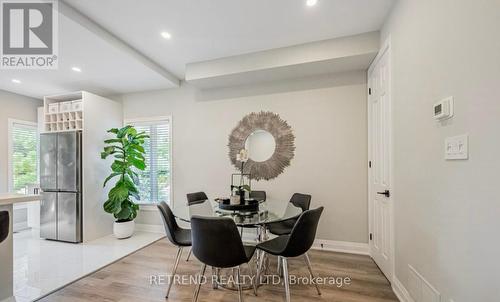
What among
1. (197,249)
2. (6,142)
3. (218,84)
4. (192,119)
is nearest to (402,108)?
(197,249)

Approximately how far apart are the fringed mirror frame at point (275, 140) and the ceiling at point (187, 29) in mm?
1051

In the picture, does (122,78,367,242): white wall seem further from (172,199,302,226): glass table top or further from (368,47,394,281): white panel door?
(172,199,302,226): glass table top

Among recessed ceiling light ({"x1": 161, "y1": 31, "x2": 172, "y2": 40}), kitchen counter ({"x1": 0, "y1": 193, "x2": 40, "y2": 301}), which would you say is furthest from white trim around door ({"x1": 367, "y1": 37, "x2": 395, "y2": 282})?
kitchen counter ({"x1": 0, "y1": 193, "x2": 40, "y2": 301})

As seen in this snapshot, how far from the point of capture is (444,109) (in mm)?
1357

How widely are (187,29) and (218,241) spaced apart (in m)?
2.38

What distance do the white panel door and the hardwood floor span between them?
265mm

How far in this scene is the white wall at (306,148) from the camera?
3213 millimetres

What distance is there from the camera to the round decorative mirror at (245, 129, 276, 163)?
3.58 meters

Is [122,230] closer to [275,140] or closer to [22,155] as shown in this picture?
[22,155]

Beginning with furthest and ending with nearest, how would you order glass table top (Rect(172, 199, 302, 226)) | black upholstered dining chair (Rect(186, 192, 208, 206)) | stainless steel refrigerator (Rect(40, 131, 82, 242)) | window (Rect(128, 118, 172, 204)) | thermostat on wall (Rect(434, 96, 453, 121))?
window (Rect(128, 118, 172, 204)) < stainless steel refrigerator (Rect(40, 131, 82, 242)) < black upholstered dining chair (Rect(186, 192, 208, 206)) < glass table top (Rect(172, 199, 302, 226)) < thermostat on wall (Rect(434, 96, 453, 121))

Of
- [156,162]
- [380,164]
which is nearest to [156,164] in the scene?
[156,162]

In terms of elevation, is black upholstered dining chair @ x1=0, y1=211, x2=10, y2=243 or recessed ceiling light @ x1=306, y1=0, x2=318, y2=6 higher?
recessed ceiling light @ x1=306, y1=0, x2=318, y2=6

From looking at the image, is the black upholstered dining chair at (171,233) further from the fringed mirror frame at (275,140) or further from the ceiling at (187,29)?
the ceiling at (187,29)

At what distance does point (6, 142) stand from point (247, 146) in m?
4.65
